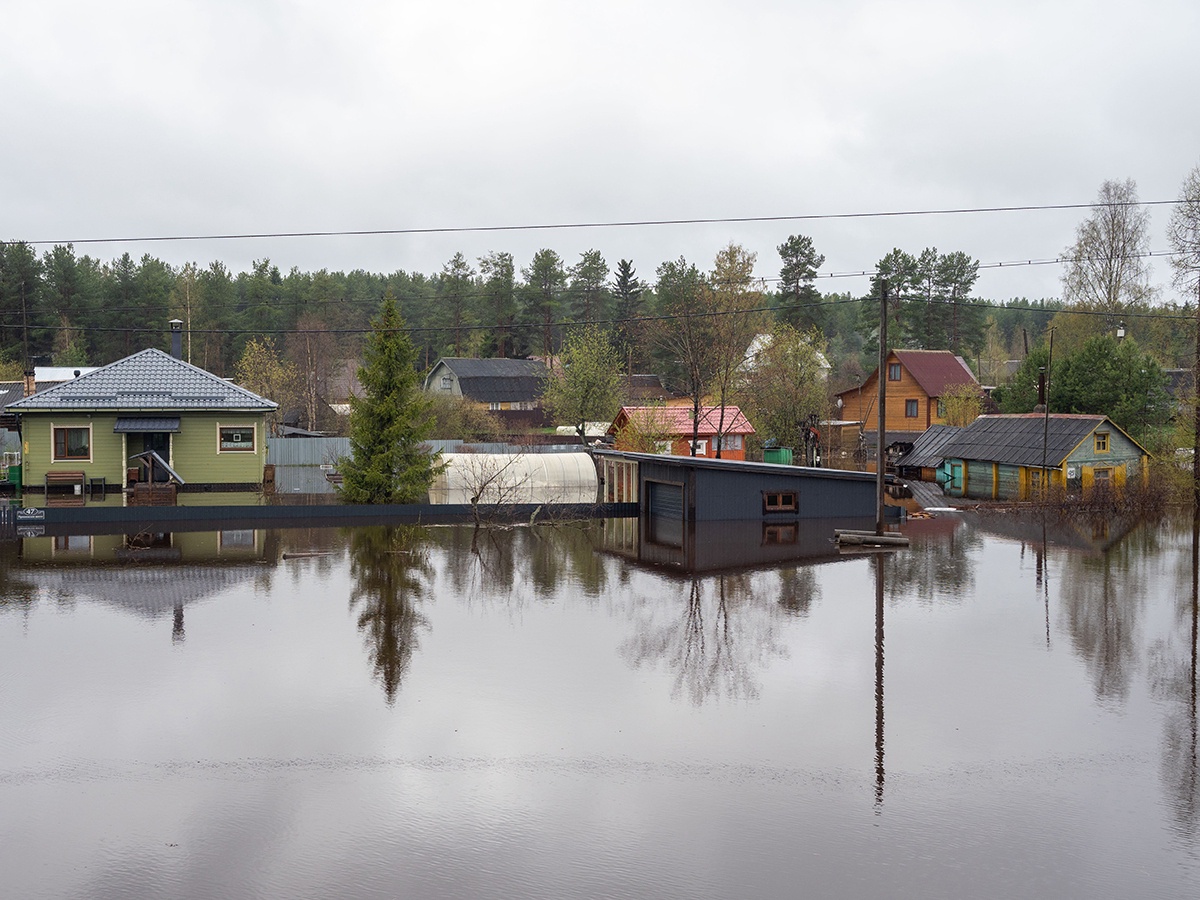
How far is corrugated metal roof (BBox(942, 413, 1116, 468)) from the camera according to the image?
3912cm

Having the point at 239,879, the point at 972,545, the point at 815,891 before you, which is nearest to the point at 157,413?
the point at 972,545

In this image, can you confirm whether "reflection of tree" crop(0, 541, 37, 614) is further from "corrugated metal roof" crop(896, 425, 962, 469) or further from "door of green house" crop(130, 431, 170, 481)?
"corrugated metal roof" crop(896, 425, 962, 469)

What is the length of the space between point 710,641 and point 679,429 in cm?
3277

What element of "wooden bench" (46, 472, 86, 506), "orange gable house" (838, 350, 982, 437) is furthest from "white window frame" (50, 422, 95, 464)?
"orange gable house" (838, 350, 982, 437)

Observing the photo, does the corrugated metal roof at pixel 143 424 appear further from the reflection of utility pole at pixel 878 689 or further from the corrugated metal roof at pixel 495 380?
the corrugated metal roof at pixel 495 380

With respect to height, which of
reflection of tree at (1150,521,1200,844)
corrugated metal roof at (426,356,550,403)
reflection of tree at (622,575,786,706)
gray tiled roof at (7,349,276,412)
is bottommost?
reflection of tree at (1150,521,1200,844)

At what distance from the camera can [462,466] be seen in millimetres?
38312

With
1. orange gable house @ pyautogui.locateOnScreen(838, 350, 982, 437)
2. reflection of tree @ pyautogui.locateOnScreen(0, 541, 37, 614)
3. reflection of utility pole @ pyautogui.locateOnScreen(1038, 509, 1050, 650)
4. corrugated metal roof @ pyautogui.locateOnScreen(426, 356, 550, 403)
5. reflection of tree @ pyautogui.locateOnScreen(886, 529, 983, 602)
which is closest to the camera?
reflection of utility pole @ pyautogui.locateOnScreen(1038, 509, 1050, 650)

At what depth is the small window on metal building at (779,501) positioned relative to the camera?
33.6 meters

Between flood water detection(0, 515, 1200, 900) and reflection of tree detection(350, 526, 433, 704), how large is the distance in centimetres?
13

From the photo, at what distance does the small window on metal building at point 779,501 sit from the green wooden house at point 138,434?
18201 mm

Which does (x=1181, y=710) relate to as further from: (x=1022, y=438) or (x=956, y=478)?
(x=956, y=478)

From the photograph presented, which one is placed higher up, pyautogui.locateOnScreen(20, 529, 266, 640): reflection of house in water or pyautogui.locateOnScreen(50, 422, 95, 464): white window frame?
pyautogui.locateOnScreen(50, 422, 95, 464): white window frame

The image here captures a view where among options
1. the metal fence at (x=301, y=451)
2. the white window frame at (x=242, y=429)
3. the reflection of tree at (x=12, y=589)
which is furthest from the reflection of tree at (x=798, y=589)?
the metal fence at (x=301, y=451)
